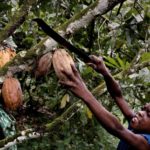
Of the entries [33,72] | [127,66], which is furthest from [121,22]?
[33,72]

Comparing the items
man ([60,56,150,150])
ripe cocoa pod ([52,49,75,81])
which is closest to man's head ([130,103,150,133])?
man ([60,56,150,150])

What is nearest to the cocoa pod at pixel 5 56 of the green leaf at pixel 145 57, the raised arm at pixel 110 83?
the raised arm at pixel 110 83

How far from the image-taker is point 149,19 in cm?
254

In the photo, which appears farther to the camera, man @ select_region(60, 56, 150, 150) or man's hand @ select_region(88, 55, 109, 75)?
man's hand @ select_region(88, 55, 109, 75)

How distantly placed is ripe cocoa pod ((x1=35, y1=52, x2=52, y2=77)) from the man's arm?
12.2 inches

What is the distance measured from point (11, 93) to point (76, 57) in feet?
1.78

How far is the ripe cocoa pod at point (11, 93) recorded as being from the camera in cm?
165

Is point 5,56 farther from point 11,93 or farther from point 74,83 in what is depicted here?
point 74,83

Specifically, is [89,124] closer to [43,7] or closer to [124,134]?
[43,7]

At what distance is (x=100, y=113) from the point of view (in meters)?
1.44

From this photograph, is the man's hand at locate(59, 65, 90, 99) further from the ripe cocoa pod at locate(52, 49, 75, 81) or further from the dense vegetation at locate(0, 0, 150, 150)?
the dense vegetation at locate(0, 0, 150, 150)

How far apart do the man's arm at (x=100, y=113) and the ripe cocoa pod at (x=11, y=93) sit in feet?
1.28

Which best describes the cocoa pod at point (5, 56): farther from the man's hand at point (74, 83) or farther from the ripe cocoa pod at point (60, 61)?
the man's hand at point (74, 83)

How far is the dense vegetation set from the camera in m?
1.74
